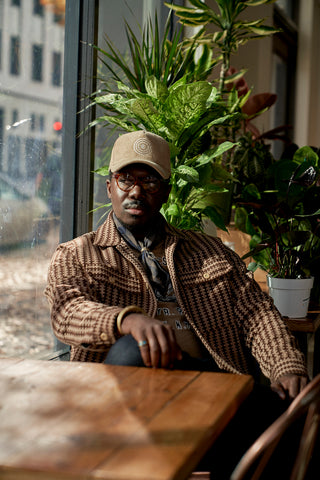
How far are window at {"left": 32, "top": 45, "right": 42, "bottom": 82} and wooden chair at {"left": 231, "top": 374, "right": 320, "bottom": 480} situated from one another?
1877 millimetres

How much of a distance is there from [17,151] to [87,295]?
90cm

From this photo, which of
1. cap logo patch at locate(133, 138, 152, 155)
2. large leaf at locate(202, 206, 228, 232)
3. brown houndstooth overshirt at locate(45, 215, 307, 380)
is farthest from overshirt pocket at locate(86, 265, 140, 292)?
large leaf at locate(202, 206, 228, 232)

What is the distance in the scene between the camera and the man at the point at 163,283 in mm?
1773

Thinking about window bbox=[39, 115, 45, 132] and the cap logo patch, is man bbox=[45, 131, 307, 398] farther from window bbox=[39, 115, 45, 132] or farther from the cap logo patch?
window bbox=[39, 115, 45, 132]

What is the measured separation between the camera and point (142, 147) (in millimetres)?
2004

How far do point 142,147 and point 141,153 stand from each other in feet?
0.09

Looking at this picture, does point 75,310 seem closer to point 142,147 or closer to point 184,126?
point 142,147

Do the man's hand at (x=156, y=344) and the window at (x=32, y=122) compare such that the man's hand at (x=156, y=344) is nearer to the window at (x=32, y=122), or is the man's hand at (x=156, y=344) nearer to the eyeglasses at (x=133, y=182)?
the eyeglasses at (x=133, y=182)

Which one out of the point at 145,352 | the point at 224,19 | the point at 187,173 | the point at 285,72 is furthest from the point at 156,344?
the point at 285,72

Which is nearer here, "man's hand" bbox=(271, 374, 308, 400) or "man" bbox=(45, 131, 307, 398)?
"man's hand" bbox=(271, 374, 308, 400)

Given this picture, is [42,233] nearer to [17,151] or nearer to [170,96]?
[17,151]

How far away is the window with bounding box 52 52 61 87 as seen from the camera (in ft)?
8.50

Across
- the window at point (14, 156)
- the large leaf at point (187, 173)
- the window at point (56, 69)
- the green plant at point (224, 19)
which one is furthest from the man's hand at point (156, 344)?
the green plant at point (224, 19)

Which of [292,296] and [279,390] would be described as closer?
[279,390]
